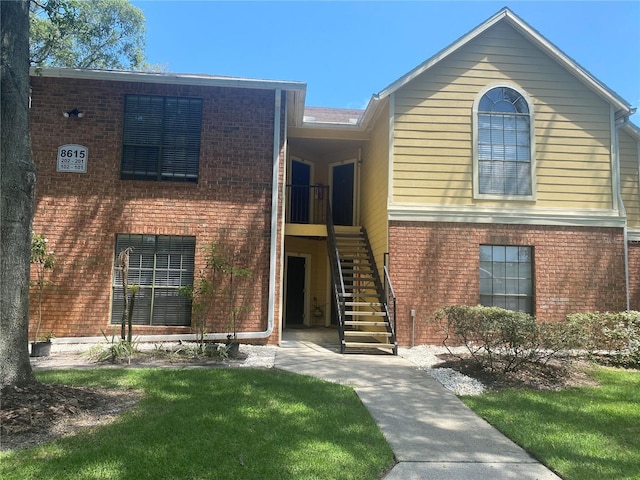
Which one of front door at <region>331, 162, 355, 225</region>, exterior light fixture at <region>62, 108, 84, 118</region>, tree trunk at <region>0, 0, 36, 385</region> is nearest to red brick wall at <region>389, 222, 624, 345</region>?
front door at <region>331, 162, 355, 225</region>

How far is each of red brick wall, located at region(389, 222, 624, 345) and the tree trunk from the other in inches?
266

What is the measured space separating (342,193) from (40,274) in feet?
26.7

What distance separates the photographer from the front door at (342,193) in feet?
45.0

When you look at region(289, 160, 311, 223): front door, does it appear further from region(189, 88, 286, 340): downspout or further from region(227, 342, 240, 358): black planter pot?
region(227, 342, 240, 358): black planter pot

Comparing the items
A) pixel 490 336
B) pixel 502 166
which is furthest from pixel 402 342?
pixel 502 166

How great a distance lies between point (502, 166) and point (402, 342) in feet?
14.6

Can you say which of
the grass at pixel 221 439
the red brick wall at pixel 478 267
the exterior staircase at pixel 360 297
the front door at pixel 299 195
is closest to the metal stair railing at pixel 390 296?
the exterior staircase at pixel 360 297

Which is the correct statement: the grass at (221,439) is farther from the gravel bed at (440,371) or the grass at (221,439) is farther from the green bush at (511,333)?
the green bush at (511,333)

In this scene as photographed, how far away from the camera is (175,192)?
31.8ft

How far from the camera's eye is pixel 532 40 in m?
10.4

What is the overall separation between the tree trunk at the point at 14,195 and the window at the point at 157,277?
4607mm

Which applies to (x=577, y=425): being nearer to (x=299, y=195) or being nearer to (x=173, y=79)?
(x=173, y=79)

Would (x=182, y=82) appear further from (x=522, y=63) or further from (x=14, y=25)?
(x=522, y=63)

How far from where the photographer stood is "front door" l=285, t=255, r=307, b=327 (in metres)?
14.0
